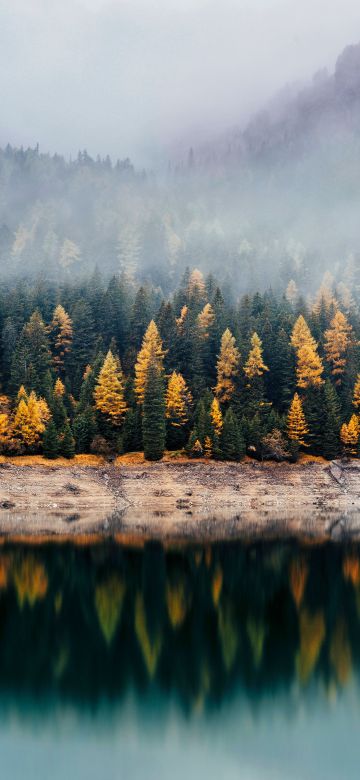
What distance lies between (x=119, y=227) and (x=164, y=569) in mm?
162141

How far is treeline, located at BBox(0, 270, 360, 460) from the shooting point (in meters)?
80.8

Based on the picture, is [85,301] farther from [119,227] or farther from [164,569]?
[119,227]

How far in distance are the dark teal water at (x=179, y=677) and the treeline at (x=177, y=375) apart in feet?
130

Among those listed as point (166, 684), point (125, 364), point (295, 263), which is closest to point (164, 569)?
point (166, 684)

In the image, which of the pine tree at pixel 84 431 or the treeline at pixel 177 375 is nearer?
the treeline at pixel 177 375

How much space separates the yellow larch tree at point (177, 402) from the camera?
84625 millimetres

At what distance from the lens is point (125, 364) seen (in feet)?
334

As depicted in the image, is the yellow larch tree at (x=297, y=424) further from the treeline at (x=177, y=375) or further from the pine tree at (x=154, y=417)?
the pine tree at (x=154, y=417)

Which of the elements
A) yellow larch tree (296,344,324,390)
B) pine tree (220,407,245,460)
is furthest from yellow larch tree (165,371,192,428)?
yellow larch tree (296,344,324,390)

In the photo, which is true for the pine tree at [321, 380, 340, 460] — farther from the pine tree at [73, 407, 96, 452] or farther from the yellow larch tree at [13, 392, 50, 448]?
the yellow larch tree at [13, 392, 50, 448]

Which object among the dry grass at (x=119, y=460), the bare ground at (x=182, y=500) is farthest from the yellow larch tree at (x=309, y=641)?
the dry grass at (x=119, y=460)

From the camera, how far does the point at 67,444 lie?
7794 centimetres

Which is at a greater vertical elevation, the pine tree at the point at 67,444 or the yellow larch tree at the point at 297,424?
the yellow larch tree at the point at 297,424

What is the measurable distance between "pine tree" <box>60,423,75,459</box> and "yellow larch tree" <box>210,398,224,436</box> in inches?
706
